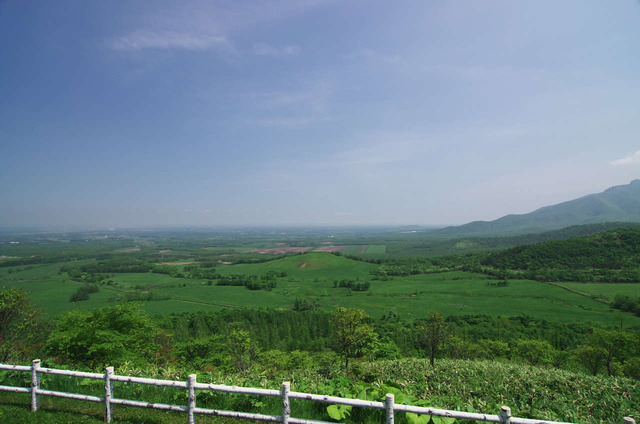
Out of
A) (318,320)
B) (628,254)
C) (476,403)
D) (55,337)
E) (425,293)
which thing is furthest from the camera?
(628,254)

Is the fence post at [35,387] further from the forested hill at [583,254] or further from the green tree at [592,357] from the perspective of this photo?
the forested hill at [583,254]

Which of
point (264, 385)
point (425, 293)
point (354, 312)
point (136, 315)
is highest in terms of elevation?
point (264, 385)

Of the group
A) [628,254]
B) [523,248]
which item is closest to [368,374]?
[628,254]

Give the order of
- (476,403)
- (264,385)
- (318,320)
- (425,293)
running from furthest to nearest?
(425,293) < (318,320) < (264,385) < (476,403)

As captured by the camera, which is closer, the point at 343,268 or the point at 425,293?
the point at 425,293

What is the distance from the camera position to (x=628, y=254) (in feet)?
305

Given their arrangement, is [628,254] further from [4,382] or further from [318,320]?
[4,382]

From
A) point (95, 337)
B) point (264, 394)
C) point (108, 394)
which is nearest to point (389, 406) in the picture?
point (264, 394)

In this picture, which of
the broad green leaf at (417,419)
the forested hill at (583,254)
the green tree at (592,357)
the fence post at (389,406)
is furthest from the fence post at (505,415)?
the forested hill at (583,254)

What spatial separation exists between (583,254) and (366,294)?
86.2 meters

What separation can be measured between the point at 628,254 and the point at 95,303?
170m

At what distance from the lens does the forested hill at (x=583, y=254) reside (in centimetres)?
9269

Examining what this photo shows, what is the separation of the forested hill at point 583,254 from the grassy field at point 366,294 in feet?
A: 59.0

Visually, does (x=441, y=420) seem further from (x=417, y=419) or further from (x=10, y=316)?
(x=10, y=316)
